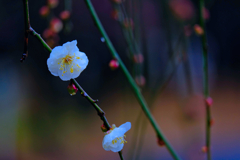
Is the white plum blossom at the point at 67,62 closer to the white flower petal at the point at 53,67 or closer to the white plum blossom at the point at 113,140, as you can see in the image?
the white flower petal at the point at 53,67

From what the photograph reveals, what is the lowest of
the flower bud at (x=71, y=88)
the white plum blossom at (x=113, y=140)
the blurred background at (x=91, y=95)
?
the white plum blossom at (x=113, y=140)

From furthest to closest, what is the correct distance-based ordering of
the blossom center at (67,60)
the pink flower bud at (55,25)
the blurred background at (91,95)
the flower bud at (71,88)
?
the blurred background at (91,95), the pink flower bud at (55,25), the blossom center at (67,60), the flower bud at (71,88)

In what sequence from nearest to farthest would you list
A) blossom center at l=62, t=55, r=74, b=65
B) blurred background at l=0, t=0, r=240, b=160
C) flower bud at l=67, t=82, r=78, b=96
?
1. flower bud at l=67, t=82, r=78, b=96
2. blossom center at l=62, t=55, r=74, b=65
3. blurred background at l=0, t=0, r=240, b=160

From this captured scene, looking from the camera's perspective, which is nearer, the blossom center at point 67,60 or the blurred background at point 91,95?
the blossom center at point 67,60

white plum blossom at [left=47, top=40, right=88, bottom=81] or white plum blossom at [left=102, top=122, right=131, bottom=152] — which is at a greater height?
white plum blossom at [left=47, top=40, right=88, bottom=81]

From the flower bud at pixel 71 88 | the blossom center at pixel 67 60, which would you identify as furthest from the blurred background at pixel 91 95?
the flower bud at pixel 71 88

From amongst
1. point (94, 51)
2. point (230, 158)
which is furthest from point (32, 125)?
point (230, 158)

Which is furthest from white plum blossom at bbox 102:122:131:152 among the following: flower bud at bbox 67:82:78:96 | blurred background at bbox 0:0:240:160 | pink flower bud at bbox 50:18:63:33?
blurred background at bbox 0:0:240:160

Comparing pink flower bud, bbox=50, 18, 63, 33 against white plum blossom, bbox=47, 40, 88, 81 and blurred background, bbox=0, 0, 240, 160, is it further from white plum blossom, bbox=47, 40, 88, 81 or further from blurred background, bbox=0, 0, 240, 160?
blurred background, bbox=0, 0, 240, 160
